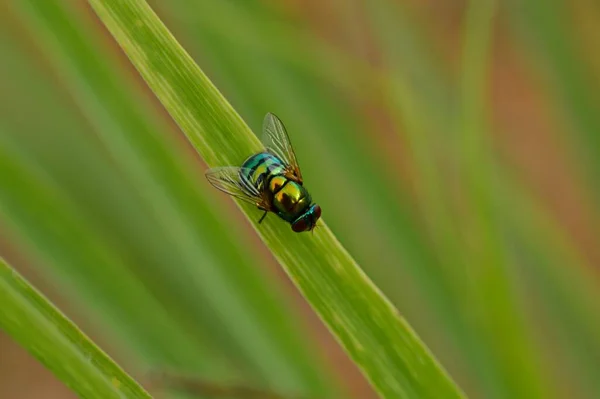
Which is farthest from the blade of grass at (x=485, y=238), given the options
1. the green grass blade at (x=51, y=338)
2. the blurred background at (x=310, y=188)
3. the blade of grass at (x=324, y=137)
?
the green grass blade at (x=51, y=338)

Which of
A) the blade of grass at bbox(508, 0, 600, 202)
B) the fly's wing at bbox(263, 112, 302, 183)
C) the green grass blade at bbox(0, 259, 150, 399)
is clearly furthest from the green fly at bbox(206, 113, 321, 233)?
the blade of grass at bbox(508, 0, 600, 202)

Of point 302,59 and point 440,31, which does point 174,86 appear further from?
point 440,31

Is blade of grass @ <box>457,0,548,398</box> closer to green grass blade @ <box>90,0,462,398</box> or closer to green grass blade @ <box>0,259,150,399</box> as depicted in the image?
green grass blade @ <box>90,0,462,398</box>

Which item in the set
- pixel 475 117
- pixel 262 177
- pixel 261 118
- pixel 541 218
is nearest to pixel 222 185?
pixel 262 177

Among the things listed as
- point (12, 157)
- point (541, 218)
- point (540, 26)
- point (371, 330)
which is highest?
point (12, 157)

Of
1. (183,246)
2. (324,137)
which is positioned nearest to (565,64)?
(324,137)

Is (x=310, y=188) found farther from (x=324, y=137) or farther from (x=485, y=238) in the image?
(x=485, y=238)

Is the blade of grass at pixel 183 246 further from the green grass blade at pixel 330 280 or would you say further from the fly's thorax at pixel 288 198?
the green grass blade at pixel 330 280
